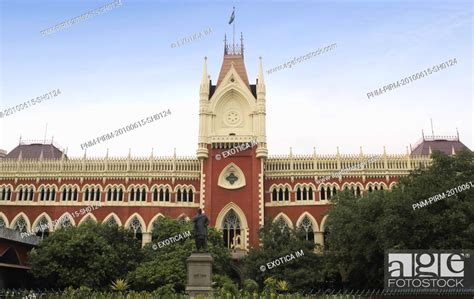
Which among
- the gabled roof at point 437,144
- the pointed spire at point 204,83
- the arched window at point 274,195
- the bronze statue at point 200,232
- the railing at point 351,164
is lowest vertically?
the bronze statue at point 200,232

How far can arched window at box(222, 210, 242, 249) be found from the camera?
45688mm

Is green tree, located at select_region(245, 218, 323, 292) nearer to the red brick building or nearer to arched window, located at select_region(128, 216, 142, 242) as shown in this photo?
the red brick building

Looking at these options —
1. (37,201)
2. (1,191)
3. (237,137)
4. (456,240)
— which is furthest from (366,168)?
(1,191)

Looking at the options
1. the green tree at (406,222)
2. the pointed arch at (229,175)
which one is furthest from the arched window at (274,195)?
the green tree at (406,222)

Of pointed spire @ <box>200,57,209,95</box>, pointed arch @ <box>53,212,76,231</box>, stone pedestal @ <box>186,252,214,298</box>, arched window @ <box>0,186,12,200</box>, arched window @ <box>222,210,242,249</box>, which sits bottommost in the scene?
stone pedestal @ <box>186,252,214,298</box>

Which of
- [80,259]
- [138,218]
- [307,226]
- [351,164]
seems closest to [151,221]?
[138,218]

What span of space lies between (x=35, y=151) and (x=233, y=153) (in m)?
21.7

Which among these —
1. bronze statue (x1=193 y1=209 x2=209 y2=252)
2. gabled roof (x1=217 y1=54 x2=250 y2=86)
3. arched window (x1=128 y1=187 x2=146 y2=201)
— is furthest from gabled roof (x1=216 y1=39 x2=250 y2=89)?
bronze statue (x1=193 y1=209 x2=209 y2=252)

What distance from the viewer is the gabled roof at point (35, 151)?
54.5m

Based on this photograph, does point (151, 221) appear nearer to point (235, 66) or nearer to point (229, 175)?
point (229, 175)

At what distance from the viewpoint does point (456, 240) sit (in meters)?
28.7

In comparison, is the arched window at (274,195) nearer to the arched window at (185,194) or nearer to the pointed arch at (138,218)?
the arched window at (185,194)

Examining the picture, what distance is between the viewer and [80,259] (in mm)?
37438

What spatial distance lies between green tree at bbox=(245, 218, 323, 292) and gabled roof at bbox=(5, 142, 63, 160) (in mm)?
25515
